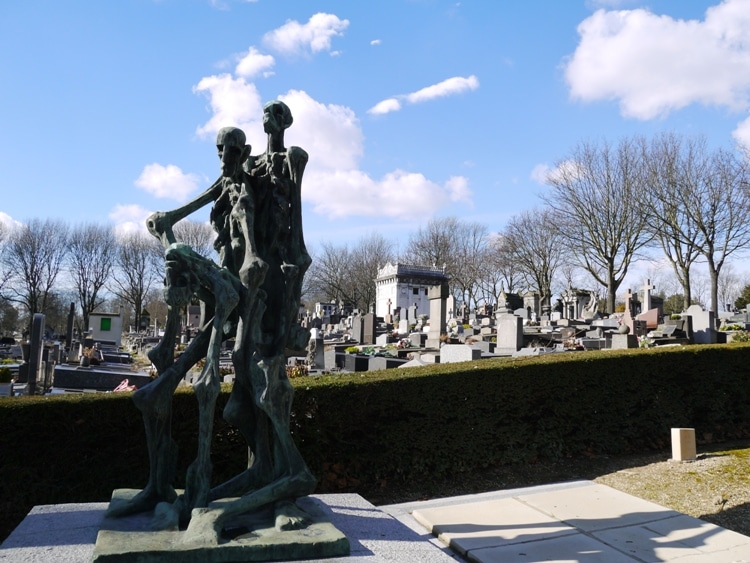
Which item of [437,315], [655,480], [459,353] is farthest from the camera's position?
[437,315]

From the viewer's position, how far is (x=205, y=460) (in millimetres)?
3234

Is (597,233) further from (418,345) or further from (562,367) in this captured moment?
(562,367)

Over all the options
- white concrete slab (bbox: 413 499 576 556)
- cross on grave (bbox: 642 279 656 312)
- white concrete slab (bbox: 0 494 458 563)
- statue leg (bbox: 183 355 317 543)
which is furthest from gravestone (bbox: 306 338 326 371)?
cross on grave (bbox: 642 279 656 312)

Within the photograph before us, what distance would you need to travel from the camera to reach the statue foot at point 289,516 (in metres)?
3.13

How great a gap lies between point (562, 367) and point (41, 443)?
19.0 feet

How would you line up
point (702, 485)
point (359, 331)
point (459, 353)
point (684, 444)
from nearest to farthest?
point (702, 485)
point (684, 444)
point (459, 353)
point (359, 331)

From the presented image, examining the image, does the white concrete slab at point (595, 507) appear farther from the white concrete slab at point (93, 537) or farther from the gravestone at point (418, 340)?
the gravestone at point (418, 340)

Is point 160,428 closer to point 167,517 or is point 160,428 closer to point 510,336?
point 167,517

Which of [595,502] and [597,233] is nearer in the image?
[595,502]

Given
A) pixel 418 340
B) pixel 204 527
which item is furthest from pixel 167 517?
pixel 418 340

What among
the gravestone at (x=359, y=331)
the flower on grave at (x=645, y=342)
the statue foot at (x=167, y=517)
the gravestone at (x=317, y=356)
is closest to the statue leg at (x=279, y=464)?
the statue foot at (x=167, y=517)

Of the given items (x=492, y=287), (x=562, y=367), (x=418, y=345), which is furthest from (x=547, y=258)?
(x=562, y=367)

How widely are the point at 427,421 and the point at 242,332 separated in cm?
364

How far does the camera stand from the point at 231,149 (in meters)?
3.45
